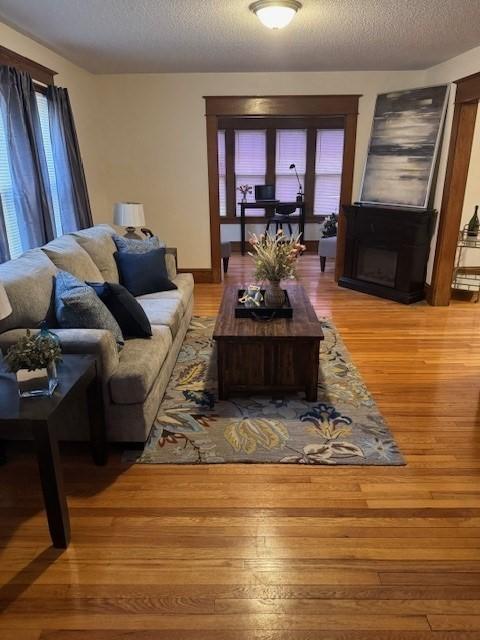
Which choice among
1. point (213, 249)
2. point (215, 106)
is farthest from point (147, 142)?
point (213, 249)

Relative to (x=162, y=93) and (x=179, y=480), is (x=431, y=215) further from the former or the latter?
(x=179, y=480)

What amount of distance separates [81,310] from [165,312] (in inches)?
38.6

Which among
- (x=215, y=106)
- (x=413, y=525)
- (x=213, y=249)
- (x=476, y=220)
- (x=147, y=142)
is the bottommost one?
(x=413, y=525)

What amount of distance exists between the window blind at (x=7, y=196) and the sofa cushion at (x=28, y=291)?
88 cm

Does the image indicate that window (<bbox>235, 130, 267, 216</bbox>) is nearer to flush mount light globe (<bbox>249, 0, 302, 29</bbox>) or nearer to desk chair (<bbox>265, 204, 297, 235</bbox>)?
desk chair (<bbox>265, 204, 297, 235</bbox>)

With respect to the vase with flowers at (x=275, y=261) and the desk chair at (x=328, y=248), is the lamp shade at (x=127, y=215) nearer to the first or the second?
the vase with flowers at (x=275, y=261)

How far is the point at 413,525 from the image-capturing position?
2.11 m

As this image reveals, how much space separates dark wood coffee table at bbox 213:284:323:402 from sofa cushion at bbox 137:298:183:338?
16.4 inches

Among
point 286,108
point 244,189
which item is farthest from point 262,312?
Answer: point 244,189

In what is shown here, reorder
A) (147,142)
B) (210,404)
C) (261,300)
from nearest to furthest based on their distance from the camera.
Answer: (210,404), (261,300), (147,142)

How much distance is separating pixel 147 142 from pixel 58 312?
156 inches

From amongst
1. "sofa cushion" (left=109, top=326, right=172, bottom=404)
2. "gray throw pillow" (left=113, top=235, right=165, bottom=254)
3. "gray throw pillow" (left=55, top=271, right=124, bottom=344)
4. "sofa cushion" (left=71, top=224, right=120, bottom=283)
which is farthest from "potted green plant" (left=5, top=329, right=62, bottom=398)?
"gray throw pillow" (left=113, top=235, right=165, bottom=254)

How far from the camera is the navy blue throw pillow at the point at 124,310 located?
9.64ft

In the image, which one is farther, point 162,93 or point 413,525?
point 162,93
